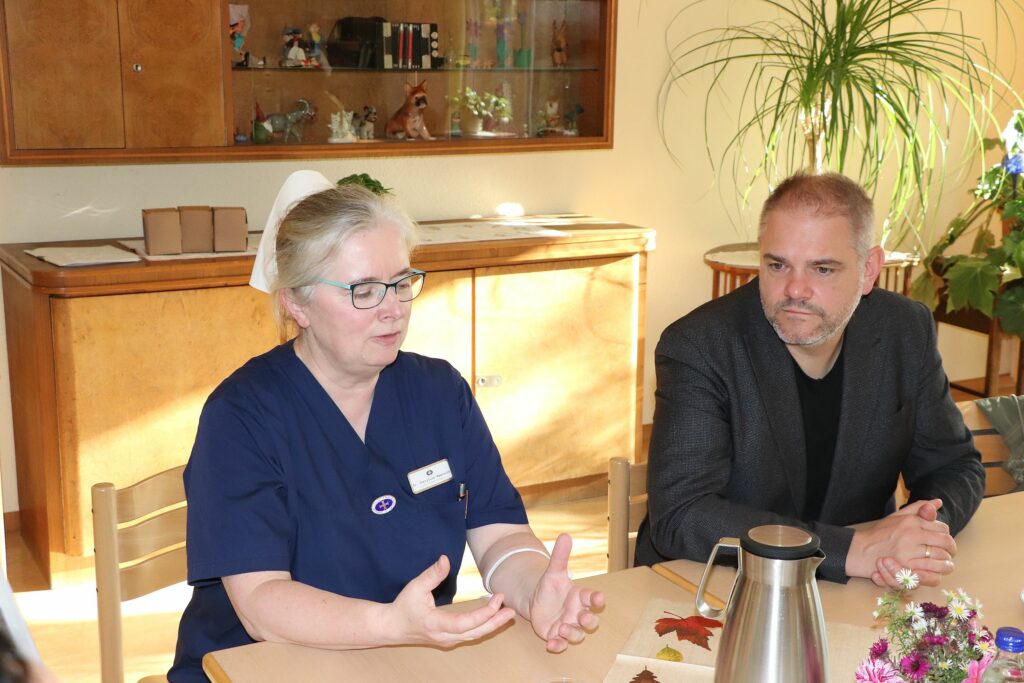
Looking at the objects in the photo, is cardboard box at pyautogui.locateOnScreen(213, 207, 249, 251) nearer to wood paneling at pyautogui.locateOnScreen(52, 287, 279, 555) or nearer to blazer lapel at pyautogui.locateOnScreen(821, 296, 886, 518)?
wood paneling at pyautogui.locateOnScreen(52, 287, 279, 555)

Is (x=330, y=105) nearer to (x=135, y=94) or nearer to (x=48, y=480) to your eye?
(x=135, y=94)

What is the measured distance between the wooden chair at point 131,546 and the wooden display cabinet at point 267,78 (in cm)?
182

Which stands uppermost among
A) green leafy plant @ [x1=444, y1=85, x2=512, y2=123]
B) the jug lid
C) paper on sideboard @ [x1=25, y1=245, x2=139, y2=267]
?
green leafy plant @ [x1=444, y1=85, x2=512, y2=123]

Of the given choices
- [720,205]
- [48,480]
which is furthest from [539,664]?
[720,205]

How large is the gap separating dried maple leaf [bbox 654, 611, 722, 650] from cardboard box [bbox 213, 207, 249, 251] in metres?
2.26

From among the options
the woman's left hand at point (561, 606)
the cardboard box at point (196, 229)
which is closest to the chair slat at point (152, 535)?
the woman's left hand at point (561, 606)

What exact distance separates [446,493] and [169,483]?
1.42 feet

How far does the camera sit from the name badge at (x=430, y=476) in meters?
1.83

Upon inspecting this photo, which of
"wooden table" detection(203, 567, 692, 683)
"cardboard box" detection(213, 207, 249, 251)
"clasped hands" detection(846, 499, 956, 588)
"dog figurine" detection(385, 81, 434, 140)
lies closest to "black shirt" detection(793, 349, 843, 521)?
"clasped hands" detection(846, 499, 956, 588)

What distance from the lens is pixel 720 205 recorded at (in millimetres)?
4758

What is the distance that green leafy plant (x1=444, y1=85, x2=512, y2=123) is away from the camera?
4129 mm

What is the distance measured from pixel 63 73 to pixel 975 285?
2.97m

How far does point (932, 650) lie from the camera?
3.91 ft

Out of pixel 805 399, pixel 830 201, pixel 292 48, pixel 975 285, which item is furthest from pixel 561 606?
pixel 975 285
